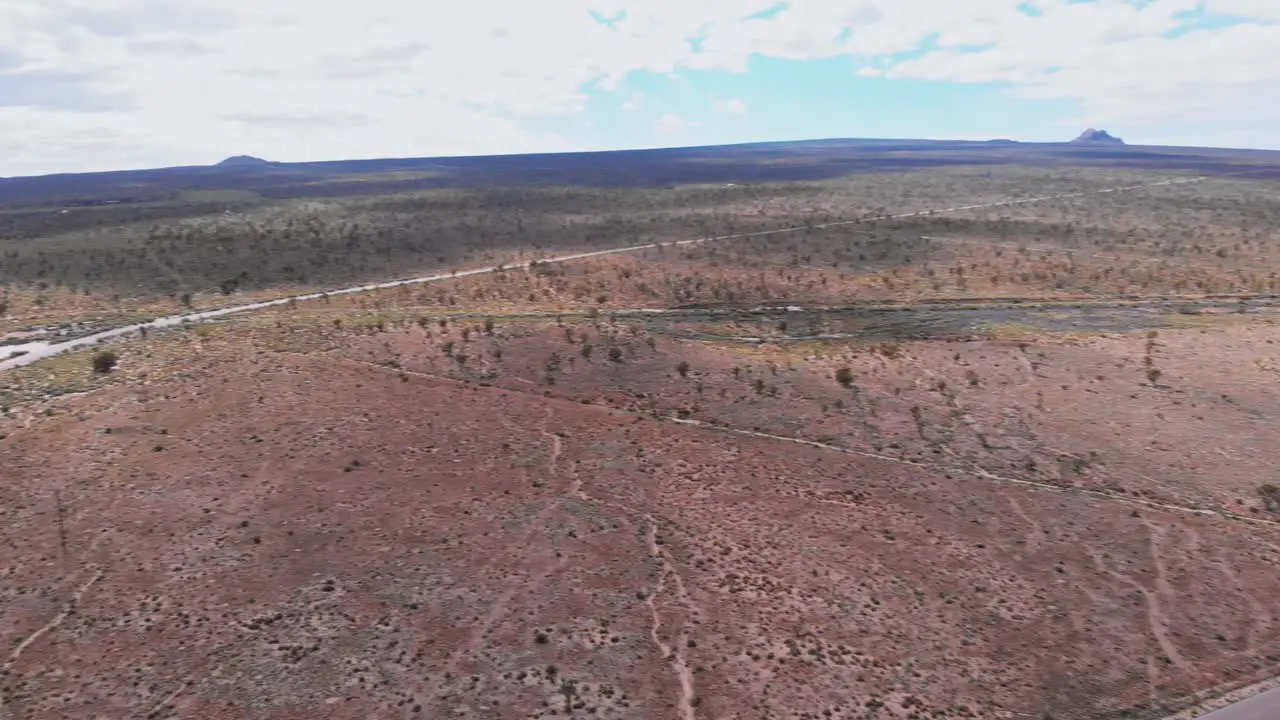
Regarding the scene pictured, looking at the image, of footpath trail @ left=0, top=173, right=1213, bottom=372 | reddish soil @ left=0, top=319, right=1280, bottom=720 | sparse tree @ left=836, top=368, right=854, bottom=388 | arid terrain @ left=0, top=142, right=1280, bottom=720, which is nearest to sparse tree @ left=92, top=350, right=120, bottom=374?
arid terrain @ left=0, top=142, right=1280, bottom=720

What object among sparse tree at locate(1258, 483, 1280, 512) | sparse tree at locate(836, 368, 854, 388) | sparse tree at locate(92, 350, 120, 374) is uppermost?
sparse tree at locate(92, 350, 120, 374)

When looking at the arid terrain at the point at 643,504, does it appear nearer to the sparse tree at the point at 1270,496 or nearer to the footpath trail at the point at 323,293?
the sparse tree at the point at 1270,496

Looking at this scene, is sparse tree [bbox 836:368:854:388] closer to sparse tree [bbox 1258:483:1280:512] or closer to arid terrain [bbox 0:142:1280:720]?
arid terrain [bbox 0:142:1280:720]

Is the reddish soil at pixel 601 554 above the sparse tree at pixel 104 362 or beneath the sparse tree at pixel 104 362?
beneath

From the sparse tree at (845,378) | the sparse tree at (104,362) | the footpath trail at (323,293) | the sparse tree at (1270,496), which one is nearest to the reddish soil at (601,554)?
the sparse tree at (104,362)

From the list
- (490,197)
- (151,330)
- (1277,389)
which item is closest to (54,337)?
(151,330)

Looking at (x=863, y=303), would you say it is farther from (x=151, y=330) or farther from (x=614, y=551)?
(x=151, y=330)
